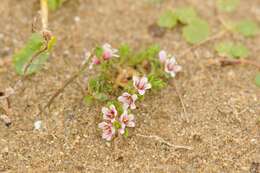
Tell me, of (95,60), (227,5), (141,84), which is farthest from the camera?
(227,5)

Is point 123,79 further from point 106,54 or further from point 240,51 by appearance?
point 240,51

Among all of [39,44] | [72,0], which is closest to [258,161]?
[39,44]

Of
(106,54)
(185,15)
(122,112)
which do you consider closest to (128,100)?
(122,112)

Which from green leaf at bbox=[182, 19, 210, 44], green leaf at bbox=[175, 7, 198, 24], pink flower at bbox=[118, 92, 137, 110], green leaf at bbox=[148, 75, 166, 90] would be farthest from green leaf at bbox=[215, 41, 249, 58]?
pink flower at bbox=[118, 92, 137, 110]

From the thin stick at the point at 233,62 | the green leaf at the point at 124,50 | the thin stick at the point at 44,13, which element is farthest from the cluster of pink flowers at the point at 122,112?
the thin stick at the point at 233,62

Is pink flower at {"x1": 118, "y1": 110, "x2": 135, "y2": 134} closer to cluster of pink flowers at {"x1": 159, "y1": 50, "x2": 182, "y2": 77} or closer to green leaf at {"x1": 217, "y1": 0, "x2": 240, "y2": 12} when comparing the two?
cluster of pink flowers at {"x1": 159, "y1": 50, "x2": 182, "y2": 77}

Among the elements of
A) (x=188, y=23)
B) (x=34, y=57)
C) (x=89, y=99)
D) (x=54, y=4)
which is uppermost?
(x=54, y=4)
